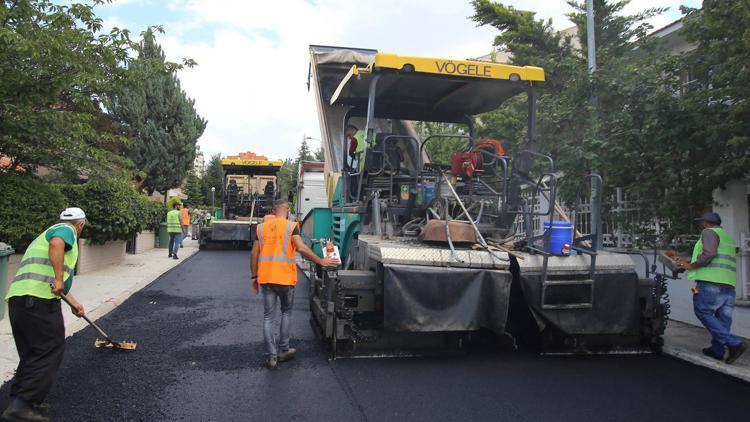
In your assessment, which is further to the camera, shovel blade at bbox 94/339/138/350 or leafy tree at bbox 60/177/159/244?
leafy tree at bbox 60/177/159/244

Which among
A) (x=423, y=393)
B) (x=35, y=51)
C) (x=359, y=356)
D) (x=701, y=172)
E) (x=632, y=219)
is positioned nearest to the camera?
(x=423, y=393)

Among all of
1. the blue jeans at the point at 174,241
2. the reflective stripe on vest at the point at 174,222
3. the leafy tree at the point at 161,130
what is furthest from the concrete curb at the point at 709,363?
the leafy tree at the point at 161,130

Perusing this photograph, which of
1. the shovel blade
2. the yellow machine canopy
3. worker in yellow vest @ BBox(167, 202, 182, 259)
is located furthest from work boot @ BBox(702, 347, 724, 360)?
worker in yellow vest @ BBox(167, 202, 182, 259)

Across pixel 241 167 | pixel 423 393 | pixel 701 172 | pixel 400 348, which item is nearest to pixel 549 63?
→ pixel 701 172

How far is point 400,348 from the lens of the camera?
5297 mm

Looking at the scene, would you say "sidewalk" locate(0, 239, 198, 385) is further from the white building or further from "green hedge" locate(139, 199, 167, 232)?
the white building

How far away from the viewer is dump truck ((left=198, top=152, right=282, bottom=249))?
19.6 meters

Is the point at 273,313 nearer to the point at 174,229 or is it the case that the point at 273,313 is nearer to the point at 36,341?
the point at 36,341

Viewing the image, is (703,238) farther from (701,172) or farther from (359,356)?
(359,356)

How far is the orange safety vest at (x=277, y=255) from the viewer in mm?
5090

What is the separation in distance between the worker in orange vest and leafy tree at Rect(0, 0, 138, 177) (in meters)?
3.61

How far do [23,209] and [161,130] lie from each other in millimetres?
14387

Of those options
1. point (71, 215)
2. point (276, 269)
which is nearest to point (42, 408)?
point (71, 215)

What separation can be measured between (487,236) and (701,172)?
3.07 metres
